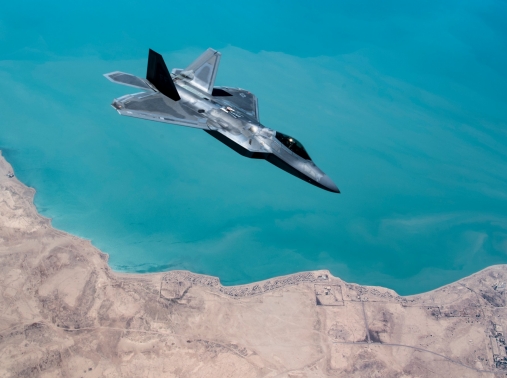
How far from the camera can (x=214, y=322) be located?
1006 inches

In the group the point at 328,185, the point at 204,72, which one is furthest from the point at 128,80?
the point at 328,185

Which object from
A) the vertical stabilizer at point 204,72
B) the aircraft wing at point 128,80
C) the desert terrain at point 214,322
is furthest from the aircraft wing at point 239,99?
the desert terrain at point 214,322

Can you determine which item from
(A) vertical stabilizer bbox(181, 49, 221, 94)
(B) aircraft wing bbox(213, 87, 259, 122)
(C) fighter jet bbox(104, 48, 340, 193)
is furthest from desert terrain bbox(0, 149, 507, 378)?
(A) vertical stabilizer bbox(181, 49, 221, 94)

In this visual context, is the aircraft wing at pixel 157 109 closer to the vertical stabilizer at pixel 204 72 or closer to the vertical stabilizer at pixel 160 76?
the vertical stabilizer at pixel 160 76

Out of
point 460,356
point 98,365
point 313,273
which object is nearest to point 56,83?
point 98,365

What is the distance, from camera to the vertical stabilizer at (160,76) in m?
26.9

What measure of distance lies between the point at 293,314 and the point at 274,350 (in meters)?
2.49

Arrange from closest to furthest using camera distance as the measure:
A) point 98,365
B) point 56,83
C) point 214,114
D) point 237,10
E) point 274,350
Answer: point 98,365 → point 274,350 → point 214,114 → point 56,83 → point 237,10

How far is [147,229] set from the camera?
28.3 metres

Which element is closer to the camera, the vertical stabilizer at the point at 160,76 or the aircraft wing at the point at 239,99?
the vertical stabilizer at the point at 160,76

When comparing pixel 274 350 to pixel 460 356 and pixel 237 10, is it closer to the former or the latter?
pixel 460 356

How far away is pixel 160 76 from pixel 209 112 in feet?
13.2

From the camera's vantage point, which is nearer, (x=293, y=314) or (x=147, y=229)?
(x=293, y=314)

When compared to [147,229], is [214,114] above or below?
above
